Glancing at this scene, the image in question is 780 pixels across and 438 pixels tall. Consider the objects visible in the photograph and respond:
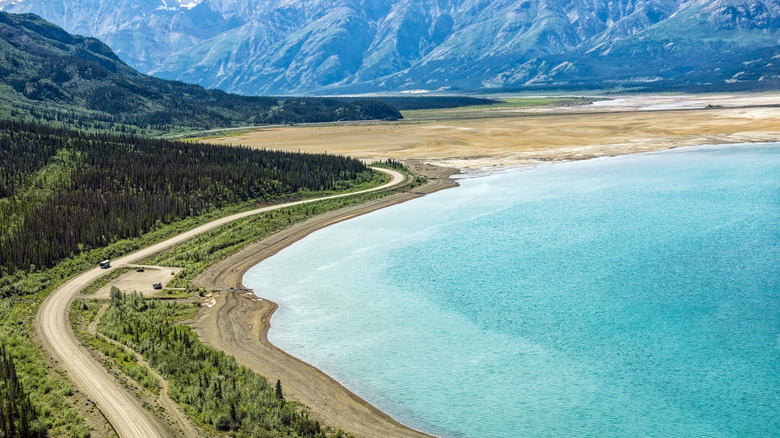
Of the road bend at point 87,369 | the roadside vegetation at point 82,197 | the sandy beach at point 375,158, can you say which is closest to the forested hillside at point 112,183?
the roadside vegetation at point 82,197

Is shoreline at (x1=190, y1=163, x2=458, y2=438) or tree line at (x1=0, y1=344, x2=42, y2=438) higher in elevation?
tree line at (x1=0, y1=344, x2=42, y2=438)

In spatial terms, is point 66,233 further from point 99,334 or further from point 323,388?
point 323,388

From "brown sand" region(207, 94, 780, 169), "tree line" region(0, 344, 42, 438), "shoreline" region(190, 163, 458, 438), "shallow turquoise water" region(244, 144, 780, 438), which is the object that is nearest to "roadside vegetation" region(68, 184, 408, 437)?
"shoreline" region(190, 163, 458, 438)

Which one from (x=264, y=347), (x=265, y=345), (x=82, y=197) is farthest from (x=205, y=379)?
(x=82, y=197)

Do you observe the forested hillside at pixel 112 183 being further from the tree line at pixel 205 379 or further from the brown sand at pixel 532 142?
the brown sand at pixel 532 142

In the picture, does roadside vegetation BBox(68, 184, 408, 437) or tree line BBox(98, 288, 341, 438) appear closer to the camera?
tree line BBox(98, 288, 341, 438)

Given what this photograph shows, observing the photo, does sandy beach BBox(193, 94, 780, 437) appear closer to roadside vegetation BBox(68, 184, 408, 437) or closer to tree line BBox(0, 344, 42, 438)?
roadside vegetation BBox(68, 184, 408, 437)
